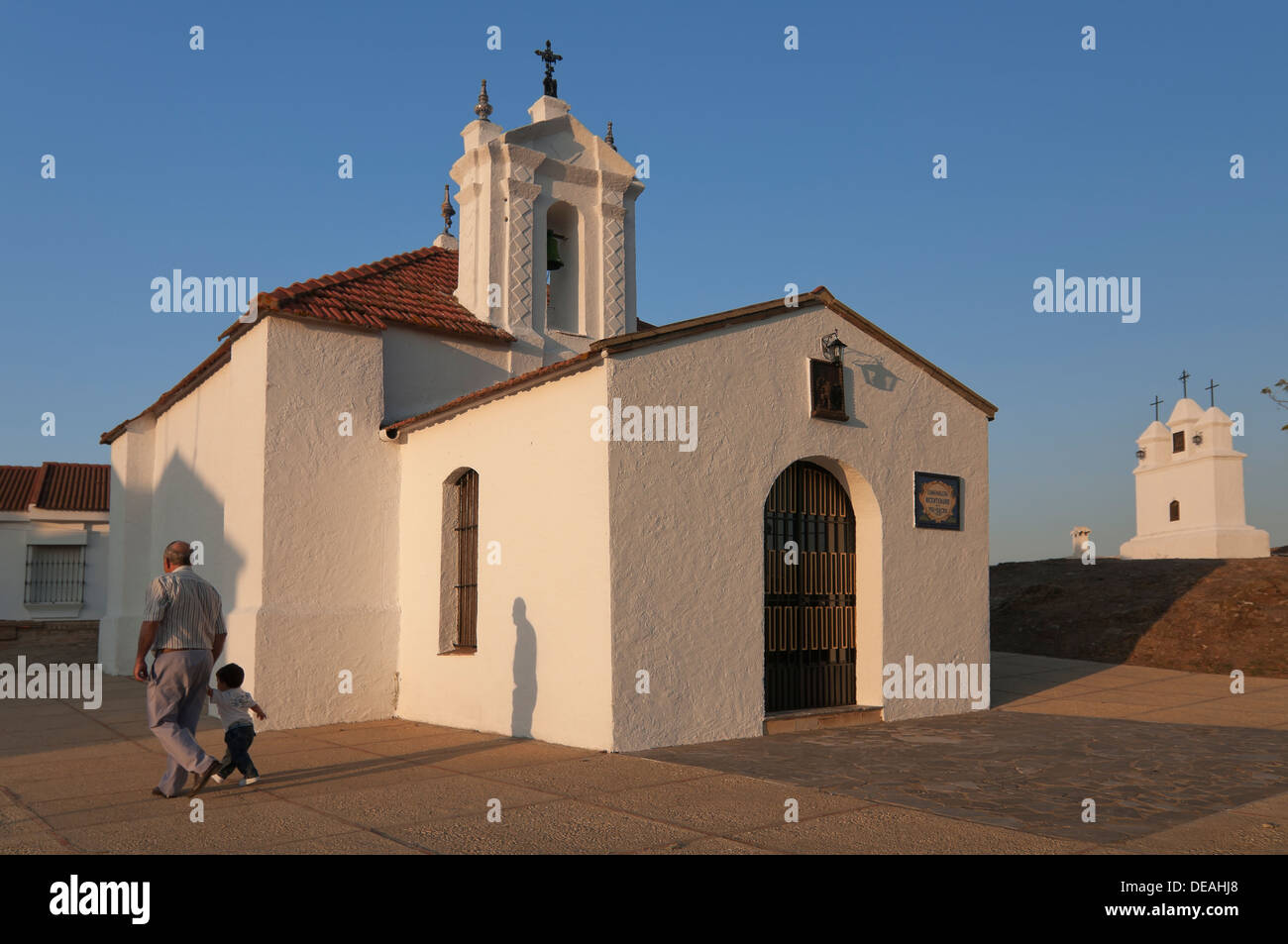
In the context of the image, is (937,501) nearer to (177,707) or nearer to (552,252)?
(552,252)

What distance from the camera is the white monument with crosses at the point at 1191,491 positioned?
31.3m

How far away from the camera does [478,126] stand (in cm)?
1358

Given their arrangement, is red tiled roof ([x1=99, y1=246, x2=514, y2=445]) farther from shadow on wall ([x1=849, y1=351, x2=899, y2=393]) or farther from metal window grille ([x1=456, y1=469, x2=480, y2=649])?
shadow on wall ([x1=849, y1=351, x2=899, y2=393])

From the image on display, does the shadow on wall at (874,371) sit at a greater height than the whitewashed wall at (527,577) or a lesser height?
greater

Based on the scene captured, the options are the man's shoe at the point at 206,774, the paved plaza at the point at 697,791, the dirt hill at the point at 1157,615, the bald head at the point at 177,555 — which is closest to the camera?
the paved plaza at the point at 697,791

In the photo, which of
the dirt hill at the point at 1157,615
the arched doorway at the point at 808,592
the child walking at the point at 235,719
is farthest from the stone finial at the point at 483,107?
the dirt hill at the point at 1157,615

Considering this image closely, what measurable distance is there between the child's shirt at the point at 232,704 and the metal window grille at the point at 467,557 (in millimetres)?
3486

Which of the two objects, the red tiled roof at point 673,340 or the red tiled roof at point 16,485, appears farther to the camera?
the red tiled roof at point 16,485

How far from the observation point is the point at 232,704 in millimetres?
6793

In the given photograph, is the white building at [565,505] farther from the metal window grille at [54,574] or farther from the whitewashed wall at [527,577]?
the metal window grille at [54,574]

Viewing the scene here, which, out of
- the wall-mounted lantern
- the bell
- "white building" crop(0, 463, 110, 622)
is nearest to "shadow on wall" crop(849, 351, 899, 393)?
the wall-mounted lantern

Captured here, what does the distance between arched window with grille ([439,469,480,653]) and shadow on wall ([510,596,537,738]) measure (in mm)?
1287
